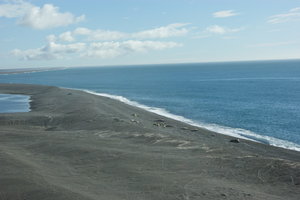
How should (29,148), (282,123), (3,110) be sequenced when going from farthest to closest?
(3,110) → (282,123) → (29,148)

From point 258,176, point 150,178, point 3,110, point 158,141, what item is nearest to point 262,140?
point 158,141

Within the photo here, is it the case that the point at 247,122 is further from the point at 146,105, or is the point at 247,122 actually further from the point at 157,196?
the point at 157,196

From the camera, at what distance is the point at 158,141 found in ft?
128

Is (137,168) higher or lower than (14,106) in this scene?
lower

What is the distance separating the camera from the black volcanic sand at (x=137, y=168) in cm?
2123

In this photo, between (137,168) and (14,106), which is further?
(14,106)

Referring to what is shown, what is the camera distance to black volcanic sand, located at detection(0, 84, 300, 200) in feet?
69.7

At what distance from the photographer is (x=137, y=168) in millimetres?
27188

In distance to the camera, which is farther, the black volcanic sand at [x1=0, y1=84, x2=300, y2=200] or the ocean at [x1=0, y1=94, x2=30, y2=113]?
the ocean at [x1=0, y1=94, x2=30, y2=113]

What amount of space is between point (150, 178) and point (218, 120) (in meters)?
39.4

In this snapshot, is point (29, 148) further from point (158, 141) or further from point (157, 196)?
point (157, 196)

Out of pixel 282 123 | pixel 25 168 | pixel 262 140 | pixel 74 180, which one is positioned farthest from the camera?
pixel 282 123

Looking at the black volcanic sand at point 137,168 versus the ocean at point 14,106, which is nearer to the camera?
the black volcanic sand at point 137,168

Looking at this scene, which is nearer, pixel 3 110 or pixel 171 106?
pixel 3 110
